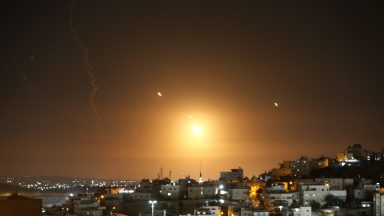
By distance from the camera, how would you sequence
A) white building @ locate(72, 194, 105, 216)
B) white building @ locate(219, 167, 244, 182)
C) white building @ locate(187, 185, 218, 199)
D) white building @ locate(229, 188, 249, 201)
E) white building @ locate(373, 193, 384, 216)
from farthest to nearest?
white building @ locate(219, 167, 244, 182), white building @ locate(187, 185, 218, 199), white building @ locate(229, 188, 249, 201), white building @ locate(72, 194, 105, 216), white building @ locate(373, 193, 384, 216)

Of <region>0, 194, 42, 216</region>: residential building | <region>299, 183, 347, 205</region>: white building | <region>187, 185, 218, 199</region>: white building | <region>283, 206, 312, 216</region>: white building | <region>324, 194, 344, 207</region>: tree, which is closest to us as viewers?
<region>0, 194, 42, 216</region>: residential building

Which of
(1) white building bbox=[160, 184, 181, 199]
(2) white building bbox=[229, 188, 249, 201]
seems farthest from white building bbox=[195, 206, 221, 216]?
(1) white building bbox=[160, 184, 181, 199]

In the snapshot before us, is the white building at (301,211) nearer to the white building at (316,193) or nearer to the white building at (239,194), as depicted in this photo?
the white building at (316,193)

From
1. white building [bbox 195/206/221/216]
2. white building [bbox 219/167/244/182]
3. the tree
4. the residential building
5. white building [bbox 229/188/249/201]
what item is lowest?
white building [bbox 195/206/221/216]

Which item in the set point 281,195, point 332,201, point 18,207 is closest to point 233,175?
point 281,195

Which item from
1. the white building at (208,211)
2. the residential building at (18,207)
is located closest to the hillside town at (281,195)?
the white building at (208,211)

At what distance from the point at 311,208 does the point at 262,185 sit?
15.6 feet

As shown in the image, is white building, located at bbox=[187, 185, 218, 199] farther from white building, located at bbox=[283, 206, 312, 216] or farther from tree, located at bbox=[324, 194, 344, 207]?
white building, located at bbox=[283, 206, 312, 216]

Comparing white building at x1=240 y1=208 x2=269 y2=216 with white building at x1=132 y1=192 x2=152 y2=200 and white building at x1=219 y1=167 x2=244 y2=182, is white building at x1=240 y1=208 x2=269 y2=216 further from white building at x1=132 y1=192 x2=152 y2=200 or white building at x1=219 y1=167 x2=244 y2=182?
white building at x1=219 y1=167 x2=244 y2=182

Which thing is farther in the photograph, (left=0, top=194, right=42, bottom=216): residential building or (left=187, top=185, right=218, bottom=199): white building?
(left=187, top=185, right=218, bottom=199): white building

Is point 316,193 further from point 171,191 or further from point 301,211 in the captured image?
point 171,191

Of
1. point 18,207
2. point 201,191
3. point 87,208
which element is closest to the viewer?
point 18,207

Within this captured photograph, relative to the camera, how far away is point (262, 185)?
67.9ft

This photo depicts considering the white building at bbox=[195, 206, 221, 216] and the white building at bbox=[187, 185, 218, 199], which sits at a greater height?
the white building at bbox=[187, 185, 218, 199]
